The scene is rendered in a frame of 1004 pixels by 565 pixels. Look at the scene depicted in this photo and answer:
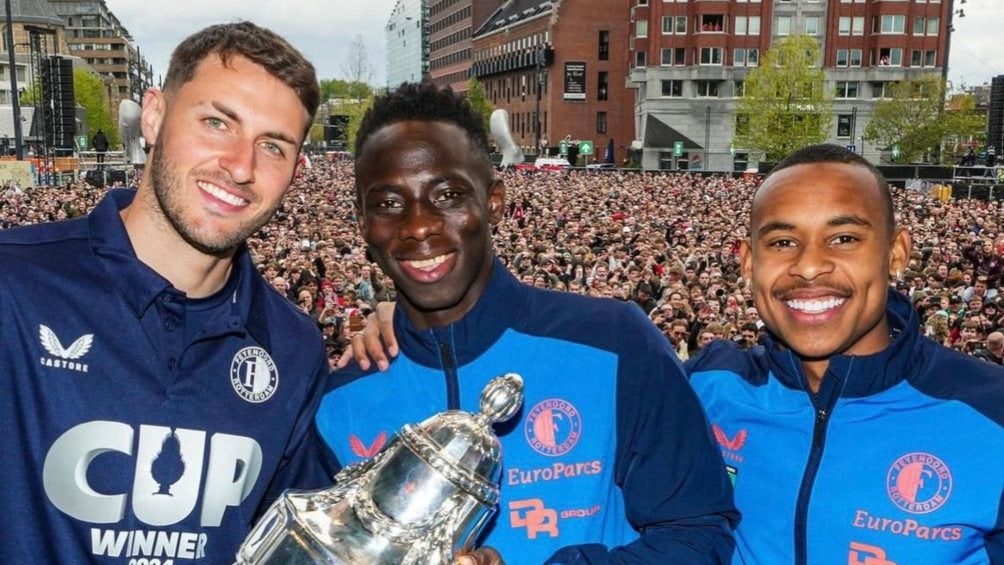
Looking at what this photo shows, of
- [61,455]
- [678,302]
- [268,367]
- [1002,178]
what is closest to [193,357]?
[268,367]

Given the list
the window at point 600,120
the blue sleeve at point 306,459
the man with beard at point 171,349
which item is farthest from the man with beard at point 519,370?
the window at point 600,120

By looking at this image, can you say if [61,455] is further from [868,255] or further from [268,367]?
[868,255]

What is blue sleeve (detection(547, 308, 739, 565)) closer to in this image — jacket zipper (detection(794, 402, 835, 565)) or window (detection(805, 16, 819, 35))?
jacket zipper (detection(794, 402, 835, 565))

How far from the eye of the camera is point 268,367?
2.67 metres

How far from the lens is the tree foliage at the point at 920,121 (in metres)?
57.3

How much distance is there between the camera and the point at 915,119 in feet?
191

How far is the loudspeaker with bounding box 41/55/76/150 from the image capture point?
37156 mm

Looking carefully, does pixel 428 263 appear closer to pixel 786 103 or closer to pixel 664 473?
pixel 664 473

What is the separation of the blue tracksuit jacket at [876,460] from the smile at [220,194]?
5.13 feet

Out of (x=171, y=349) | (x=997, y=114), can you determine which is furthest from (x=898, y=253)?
(x=997, y=114)

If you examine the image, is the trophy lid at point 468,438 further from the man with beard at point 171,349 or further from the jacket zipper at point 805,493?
the jacket zipper at point 805,493

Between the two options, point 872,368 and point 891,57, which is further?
point 891,57

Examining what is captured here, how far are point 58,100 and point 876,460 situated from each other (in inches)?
1616

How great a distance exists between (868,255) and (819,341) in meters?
0.28
